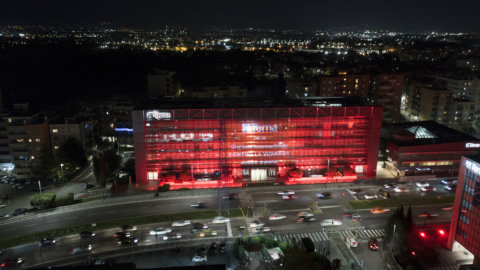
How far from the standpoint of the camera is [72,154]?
149 feet

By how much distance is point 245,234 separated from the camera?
3130 cm

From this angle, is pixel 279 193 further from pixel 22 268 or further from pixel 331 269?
pixel 22 268

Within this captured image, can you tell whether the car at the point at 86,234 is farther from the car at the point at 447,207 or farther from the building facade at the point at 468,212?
the car at the point at 447,207

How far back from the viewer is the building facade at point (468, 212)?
26.1 metres

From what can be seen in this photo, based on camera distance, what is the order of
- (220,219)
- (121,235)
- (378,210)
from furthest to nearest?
1. (378,210)
2. (220,219)
3. (121,235)

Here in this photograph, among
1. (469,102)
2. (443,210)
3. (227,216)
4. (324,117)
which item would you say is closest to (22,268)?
(227,216)

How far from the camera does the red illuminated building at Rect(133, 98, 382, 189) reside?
1620 inches

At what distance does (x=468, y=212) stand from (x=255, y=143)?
2262 centimetres

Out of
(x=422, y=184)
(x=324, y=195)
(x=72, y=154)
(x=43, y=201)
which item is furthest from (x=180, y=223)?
(x=422, y=184)

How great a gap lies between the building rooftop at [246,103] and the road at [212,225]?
999 centimetres

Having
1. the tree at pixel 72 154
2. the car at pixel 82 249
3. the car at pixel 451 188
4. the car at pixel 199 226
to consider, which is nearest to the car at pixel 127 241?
the car at pixel 82 249

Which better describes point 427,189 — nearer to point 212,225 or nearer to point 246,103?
point 246,103

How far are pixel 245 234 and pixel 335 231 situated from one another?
822 centimetres

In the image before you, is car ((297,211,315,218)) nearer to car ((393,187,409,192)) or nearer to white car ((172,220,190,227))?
white car ((172,220,190,227))
